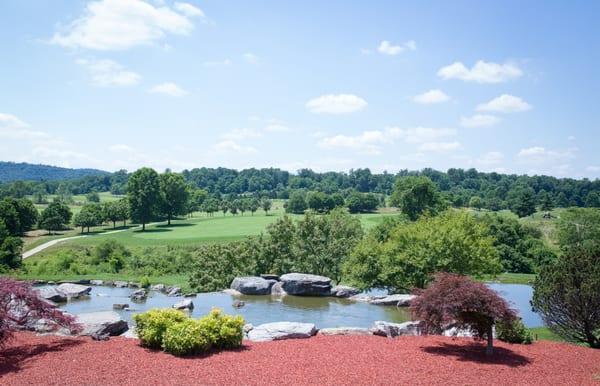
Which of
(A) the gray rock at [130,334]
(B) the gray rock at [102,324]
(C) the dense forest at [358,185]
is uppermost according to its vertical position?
(C) the dense forest at [358,185]

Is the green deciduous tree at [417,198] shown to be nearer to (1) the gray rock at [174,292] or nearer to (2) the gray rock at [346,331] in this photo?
(1) the gray rock at [174,292]

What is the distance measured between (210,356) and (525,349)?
1001 centimetres

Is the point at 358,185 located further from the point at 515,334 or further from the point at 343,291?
the point at 515,334

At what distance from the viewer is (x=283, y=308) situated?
2422cm

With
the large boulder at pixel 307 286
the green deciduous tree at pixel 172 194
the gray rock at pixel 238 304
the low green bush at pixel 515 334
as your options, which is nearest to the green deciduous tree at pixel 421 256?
the large boulder at pixel 307 286

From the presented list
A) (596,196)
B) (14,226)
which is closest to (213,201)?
(14,226)

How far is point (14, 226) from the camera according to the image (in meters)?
69.2

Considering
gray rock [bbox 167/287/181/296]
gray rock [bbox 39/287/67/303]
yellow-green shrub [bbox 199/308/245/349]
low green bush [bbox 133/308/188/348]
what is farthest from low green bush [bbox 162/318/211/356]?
gray rock [bbox 167/287/181/296]

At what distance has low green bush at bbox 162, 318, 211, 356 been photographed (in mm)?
13844

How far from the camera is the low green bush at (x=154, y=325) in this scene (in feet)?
47.2

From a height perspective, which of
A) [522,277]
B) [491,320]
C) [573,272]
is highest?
[573,272]

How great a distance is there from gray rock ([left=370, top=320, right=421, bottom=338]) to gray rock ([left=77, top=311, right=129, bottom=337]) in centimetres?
892

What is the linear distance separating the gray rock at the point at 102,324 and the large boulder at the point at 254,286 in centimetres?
1200

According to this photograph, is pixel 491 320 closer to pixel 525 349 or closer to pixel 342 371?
pixel 525 349
